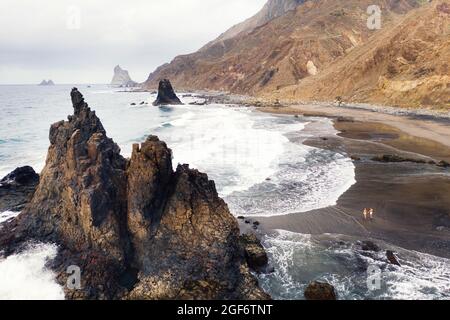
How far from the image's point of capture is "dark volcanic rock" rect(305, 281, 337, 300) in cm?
1502

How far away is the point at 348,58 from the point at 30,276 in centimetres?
12120

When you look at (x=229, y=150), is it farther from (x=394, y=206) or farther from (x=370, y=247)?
(x=370, y=247)

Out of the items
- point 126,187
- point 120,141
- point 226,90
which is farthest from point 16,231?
point 226,90

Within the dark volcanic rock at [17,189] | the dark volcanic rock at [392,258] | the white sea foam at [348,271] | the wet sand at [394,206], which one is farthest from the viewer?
the dark volcanic rock at [17,189]

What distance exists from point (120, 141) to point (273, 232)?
129 feet

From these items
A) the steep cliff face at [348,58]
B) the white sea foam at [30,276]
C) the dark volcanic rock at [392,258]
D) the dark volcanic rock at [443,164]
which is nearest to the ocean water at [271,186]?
the white sea foam at [30,276]

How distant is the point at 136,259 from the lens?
16.0 m

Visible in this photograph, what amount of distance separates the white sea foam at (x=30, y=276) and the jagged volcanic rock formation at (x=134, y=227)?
0.45 meters

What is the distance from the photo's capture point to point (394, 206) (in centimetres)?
2497

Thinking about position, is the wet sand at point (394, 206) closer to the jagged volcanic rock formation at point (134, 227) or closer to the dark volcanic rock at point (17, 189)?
the jagged volcanic rock formation at point (134, 227)

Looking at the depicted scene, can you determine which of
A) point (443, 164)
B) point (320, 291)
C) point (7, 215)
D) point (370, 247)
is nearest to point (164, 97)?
point (443, 164)

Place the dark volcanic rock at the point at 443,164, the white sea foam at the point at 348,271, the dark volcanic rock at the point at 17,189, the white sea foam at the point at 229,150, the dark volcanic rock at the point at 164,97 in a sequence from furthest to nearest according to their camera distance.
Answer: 1. the dark volcanic rock at the point at 164,97
2. the dark volcanic rock at the point at 443,164
3. the white sea foam at the point at 229,150
4. the dark volcanic rock at the point at 17,189
5. the white sea foam at the point at 348,271

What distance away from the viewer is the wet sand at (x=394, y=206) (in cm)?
2097
